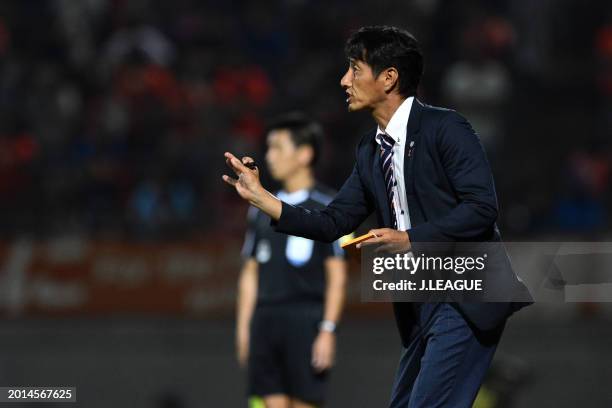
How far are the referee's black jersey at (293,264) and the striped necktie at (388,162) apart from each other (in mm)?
2523

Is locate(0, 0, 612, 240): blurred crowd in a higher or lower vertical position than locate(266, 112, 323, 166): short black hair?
higher

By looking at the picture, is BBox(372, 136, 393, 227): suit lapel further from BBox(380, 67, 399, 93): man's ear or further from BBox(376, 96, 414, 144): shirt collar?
BBox(380, 67, 399, 93): man's ear

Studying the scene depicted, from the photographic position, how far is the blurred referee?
25.1 feet

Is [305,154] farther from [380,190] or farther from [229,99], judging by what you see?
[229,99]

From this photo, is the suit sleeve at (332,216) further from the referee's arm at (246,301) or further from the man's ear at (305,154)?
the referee's arm at (246,301)

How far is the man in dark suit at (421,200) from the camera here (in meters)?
4.91

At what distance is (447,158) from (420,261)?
438 millimetres

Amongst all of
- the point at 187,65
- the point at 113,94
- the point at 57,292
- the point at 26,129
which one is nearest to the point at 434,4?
the point at 187,65

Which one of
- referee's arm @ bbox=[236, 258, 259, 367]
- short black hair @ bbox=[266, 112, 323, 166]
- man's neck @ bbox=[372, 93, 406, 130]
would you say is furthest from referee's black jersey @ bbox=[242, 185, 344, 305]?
man's neck @ bbox=[372, 93, 406, 130]

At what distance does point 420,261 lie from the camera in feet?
16.7

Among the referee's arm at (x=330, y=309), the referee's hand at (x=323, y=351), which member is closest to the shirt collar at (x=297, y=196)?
the referee's arm at (x=330, y=309)

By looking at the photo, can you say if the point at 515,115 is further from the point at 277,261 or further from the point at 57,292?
the point at 277,261

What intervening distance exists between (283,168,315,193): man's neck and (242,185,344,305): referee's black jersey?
1.1 inches

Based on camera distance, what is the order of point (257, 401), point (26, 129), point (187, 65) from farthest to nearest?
point (187, 65) → point (26, 129) → point (257, 401)
